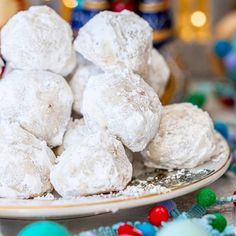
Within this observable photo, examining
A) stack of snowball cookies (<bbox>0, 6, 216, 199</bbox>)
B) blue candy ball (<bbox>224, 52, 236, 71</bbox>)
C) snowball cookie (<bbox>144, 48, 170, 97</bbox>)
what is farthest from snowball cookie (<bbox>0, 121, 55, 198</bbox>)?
blue candy ball (<bbox>224, 52, 236, 71</bbox>)

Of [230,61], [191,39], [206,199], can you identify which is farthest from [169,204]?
[191,39]

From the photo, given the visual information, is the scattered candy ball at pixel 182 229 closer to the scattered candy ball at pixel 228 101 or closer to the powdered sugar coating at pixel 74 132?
the powdered sugar coating at pixel 74 132

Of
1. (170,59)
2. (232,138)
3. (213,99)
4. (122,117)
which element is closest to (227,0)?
(213,99)

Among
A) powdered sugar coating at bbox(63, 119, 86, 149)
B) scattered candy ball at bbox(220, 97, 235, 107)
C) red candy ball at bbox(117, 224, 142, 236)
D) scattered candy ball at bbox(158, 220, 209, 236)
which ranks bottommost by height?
scattered candy ball at bbox(220, 97, 235, 107)

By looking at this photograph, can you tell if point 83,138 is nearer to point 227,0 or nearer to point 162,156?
point 162,156

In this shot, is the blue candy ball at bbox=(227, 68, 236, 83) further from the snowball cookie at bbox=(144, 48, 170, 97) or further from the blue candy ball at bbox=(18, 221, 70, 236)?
the blue candy ball at bbox=(18, 221, 70, 236)

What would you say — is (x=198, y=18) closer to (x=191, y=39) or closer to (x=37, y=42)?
(x=191, y=39)
